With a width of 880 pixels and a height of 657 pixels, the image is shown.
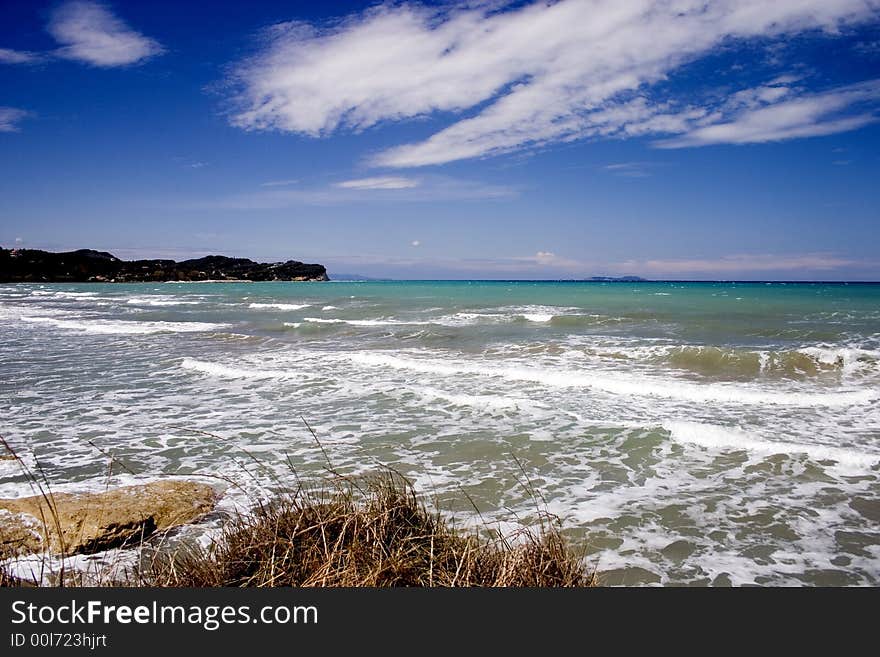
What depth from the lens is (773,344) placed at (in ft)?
59.9

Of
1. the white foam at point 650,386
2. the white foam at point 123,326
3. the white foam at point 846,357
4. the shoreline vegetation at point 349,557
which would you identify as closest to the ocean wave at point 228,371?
the white foam at point 650,386

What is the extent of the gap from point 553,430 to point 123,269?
140 meters

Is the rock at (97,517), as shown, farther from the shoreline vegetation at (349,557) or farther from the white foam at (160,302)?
the white foam at (160,302)

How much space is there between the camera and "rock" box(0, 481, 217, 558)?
14.1 feet

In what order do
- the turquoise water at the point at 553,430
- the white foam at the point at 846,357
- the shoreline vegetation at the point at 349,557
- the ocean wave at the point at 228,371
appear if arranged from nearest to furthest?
the shoreline vegetation at the point at 349,557
the turquoise water at the point at 553,430
the ocean wave at the point at 228,371
the white foam at the point at 846,357

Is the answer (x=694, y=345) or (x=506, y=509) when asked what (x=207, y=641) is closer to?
(x=506, y=509)

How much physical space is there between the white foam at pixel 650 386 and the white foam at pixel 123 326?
14.0 metres

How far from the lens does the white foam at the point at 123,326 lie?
23.5 meters

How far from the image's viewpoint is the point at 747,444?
757 cm

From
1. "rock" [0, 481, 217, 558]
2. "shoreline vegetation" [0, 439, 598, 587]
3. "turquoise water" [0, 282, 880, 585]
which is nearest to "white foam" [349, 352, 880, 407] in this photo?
"turquoise water" [0, 282, 880, 585]

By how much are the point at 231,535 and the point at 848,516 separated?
588 centimetres

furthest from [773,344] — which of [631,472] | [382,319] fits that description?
[382,319]

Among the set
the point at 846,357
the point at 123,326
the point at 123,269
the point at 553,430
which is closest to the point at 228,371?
the point at 553,430

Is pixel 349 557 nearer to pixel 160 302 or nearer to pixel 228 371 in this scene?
pixel 228 371
